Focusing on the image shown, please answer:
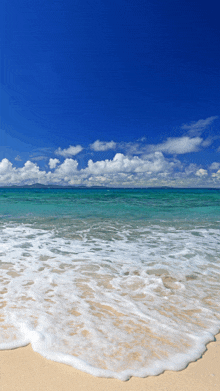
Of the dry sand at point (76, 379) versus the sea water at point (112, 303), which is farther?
the sea water at point (112, 303)

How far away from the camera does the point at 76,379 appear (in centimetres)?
229

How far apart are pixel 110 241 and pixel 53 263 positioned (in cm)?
303

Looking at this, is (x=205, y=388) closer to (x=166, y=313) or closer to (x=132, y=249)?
(x=166, y=313)

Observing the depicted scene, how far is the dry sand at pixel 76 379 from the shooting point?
2193 mm

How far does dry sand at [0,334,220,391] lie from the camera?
2.19 m

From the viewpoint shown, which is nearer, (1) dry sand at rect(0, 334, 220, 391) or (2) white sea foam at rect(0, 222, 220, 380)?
(1) dry sand at rect(0, 334, 220, 391)

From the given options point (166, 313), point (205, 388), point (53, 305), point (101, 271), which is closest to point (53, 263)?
point (101, 271)

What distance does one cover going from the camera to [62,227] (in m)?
11.2

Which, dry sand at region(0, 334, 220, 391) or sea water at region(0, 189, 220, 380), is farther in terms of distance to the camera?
sea water at region(0, 189, 220, 380)

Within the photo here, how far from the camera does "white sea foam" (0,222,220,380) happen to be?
8.73 feet

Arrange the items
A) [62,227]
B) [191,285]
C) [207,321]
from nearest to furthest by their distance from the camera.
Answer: [207,321], [191,285], [62,227]

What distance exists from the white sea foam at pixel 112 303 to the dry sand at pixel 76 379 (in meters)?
0.09

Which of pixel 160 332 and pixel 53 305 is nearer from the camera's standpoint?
pixel 160 332

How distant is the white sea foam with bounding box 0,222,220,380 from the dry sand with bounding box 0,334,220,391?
0.09 meters
